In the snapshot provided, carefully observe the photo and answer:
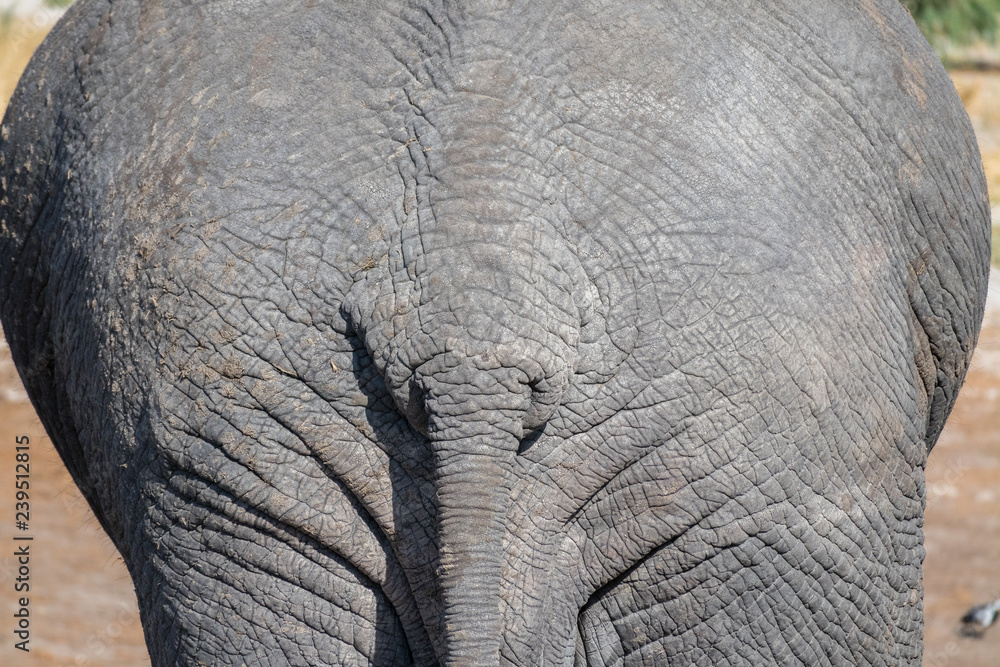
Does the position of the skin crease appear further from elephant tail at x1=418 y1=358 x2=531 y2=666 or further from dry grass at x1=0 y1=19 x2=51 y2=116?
dry grass at x1=0 y1=19 x2=51 y2=116

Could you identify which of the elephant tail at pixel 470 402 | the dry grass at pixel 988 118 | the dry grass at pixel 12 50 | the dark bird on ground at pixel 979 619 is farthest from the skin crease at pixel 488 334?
the dry grass at pixel 12 50

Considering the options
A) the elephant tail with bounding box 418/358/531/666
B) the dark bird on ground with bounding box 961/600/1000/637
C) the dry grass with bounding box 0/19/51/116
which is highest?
Answer: the dry grass with bounding box 0/19/51/116

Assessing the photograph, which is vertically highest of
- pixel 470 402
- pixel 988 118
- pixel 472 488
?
pixel 988 118

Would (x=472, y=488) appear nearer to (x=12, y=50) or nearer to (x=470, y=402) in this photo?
(x=470, y=402)

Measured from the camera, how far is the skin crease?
1705mm

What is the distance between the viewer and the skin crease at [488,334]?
5.59 feet

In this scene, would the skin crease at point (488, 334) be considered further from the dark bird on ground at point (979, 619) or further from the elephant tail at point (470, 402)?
the dark bird on ground at point (979, 619)

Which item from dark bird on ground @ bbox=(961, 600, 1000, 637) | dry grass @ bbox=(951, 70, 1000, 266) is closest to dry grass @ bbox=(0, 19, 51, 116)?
dry grass @ bbox=(951, 70, 1000, 266)

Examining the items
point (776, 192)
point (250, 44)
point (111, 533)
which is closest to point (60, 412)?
point (111, 533)

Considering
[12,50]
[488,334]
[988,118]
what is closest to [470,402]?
[488,334]

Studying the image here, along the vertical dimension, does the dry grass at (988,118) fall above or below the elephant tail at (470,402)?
above

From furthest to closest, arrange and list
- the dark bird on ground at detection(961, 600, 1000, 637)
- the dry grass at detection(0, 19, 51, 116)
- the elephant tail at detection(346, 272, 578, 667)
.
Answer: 1. the dry grass at detection(0, 19, 51, 116)
2. the dark bird on ground at detection(961, 600, 1000, 637)
3. the elephant tail at detection(346, 272, 578, 667)

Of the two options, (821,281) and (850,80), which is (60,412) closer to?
(821,281)

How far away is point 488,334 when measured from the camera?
5.42 feet
